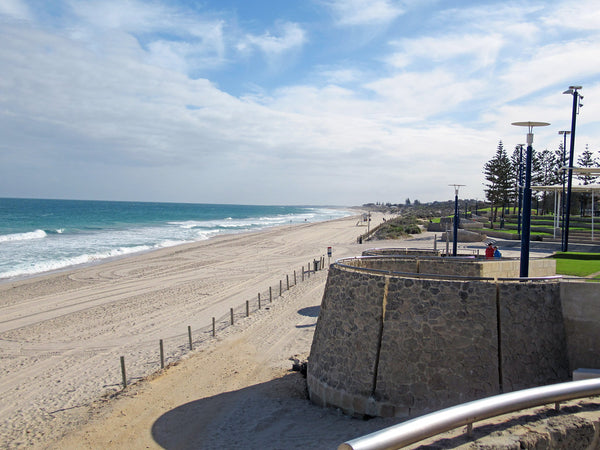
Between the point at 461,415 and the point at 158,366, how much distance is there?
408 inches

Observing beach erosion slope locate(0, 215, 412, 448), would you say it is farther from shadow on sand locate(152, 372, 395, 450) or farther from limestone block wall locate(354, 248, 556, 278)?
limestone block wall locate(354, 248, 556, 278)

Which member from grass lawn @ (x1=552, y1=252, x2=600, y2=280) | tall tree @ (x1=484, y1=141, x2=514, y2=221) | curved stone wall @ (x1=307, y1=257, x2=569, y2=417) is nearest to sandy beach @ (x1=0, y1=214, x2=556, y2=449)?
curved stone wall @ (x1=307, y1=257, x2=569, y2=417)

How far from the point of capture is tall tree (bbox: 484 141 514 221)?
46.4m

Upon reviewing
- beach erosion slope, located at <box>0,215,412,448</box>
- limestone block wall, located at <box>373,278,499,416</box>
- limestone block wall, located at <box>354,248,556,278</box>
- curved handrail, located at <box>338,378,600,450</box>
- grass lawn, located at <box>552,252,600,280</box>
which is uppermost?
limestone block wall, located at <box>354,248,556,278</box>

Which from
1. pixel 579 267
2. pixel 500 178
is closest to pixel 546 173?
pixel 500 178

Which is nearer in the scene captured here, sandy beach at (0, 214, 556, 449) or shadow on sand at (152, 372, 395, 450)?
shadow on sand at (152, 372, 395, 450)

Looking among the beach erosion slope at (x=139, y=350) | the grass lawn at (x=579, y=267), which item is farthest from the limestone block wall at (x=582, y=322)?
the grass lawn at (x=579, y=267)

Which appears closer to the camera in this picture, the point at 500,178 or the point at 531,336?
the point at 531,336

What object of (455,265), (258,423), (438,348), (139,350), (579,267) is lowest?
(139,350)

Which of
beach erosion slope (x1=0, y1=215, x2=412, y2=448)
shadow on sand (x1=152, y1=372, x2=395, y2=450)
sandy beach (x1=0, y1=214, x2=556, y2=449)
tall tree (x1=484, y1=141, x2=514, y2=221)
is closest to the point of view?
shadow on sand (x1=152, y1=372, x2=395, y2=450)

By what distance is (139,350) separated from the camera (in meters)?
13.5

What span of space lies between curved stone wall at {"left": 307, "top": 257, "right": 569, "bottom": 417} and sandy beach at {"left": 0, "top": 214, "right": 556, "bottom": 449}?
72cm

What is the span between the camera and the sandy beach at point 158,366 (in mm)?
8438

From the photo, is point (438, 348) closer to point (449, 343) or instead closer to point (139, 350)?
point (449, 343)
